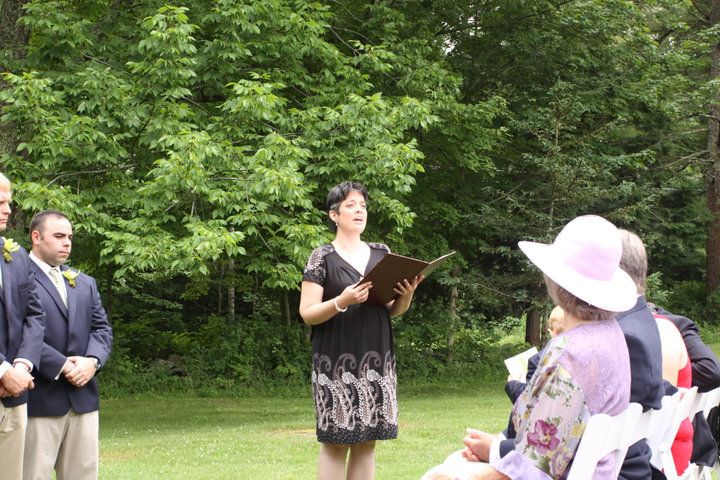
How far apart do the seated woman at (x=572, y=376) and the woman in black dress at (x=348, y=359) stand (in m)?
1.91

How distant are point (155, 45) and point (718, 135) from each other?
55.3 feet

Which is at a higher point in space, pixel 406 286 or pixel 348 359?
pixel 406 286

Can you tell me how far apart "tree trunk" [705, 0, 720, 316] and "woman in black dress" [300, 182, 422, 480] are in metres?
20.2

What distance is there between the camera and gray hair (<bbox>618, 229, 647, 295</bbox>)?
3.96m

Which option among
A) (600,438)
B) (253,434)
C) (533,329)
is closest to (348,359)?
(600,438)

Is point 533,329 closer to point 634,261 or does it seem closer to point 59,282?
point 59,282

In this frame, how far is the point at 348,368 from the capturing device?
17.8 ft

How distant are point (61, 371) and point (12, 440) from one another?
0.52 m

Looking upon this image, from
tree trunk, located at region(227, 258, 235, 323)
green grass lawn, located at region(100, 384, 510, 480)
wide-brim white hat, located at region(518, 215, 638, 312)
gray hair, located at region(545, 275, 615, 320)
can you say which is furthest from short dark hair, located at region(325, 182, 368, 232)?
tree trunk, located at region(227, 258, 235, 323)

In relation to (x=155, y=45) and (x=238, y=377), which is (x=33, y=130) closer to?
(x=155, y=45)

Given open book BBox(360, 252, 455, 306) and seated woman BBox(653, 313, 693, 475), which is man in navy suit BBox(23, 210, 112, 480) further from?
seated woman BBox(653, 313, 693, 475)

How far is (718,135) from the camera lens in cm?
2453

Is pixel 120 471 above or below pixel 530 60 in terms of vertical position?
below

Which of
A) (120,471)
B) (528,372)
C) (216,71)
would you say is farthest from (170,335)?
(528,372)
